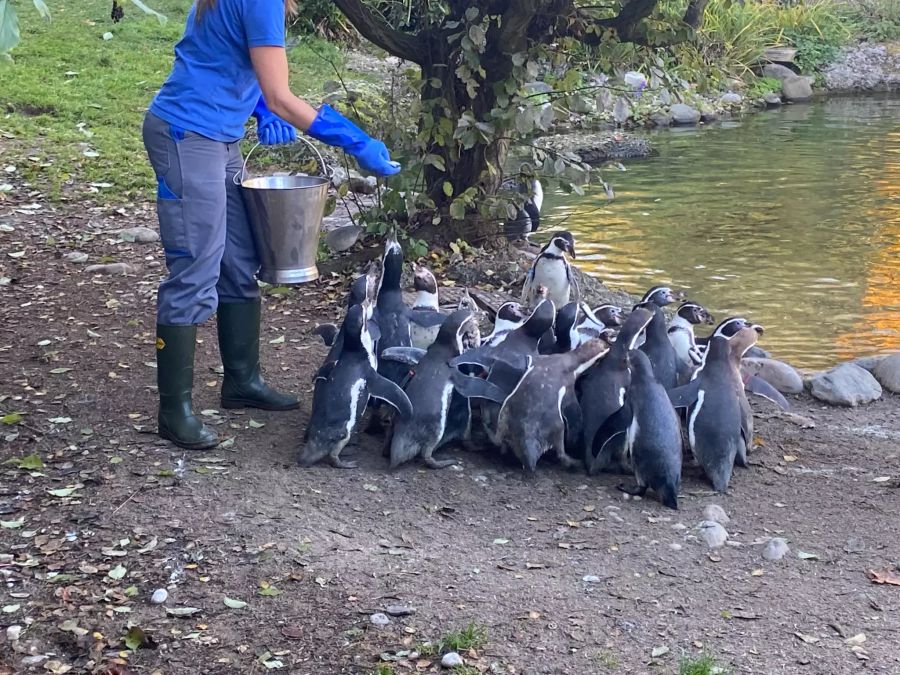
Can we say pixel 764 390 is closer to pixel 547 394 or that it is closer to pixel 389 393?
pixel 547 394

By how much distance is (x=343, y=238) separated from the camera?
23.9 ft

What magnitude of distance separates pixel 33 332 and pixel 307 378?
1.65 m

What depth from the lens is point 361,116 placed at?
7039 millimetres

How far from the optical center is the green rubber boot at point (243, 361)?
4801 millimetres

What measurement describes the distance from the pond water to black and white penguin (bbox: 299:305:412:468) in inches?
128

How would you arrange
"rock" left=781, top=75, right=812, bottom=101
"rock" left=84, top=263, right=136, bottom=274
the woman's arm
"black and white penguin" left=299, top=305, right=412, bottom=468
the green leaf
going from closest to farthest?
the green leaf, the woman's arm, "black and white penguin" left=299, top=305, right=412, bottom=468, "rock" left=84, top=263, right=136, bottom=274, "rock" left=781, top=75, right=812, bottom=101

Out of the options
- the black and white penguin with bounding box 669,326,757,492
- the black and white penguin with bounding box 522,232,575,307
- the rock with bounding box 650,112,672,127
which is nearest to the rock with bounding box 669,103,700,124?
the rock with bounding box 650,112,672,127

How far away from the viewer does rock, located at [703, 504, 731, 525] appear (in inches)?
164

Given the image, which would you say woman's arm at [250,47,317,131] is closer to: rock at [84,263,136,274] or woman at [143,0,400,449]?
woman at [143,0,400,449]

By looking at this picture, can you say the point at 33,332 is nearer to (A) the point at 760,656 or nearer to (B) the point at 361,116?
(B) the point at 361,116

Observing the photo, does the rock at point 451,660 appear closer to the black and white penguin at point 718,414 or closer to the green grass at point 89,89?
the black and white penguin at point 718,414

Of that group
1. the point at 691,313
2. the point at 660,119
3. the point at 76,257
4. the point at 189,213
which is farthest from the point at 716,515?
the point at 660,119

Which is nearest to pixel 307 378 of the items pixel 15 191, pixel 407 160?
pixel 407 160

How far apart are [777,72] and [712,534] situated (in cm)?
1605
